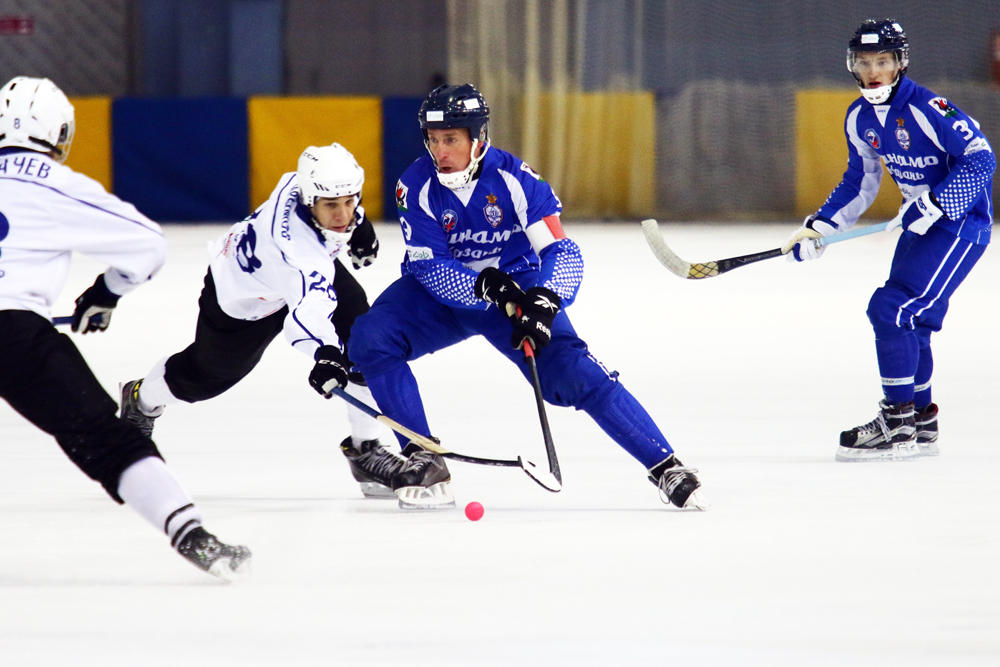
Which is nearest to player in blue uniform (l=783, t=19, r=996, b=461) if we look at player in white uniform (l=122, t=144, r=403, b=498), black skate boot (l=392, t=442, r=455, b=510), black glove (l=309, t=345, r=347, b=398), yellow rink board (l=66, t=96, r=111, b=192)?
black skate boot (l=392, t=442, r=455, b=510)

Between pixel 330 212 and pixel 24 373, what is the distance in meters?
0.87

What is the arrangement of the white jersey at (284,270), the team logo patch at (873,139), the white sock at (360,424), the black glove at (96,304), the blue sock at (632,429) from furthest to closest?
1. the team logo patch at (873,139)
2. the white sock at (360,424)
3. the blue sock at (632,429)
4. the white jersey at (284,270)
5. the black glove at (96,304)

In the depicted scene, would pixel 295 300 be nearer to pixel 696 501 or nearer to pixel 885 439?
pixel 696 501

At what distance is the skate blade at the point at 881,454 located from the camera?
140 inches

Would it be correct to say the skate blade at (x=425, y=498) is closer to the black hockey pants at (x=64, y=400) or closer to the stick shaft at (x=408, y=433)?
the stick shaft at (x=408, y=433)

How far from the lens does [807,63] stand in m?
11.7

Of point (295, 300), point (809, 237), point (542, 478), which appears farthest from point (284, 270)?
point (809, 237)

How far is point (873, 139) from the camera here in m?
3.78

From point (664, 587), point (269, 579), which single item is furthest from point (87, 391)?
point (664, 587)

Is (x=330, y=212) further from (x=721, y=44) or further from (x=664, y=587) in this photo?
(x=721, y=44)

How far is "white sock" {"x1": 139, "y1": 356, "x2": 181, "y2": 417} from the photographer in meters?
3.50

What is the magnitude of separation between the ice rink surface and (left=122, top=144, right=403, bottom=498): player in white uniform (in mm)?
194

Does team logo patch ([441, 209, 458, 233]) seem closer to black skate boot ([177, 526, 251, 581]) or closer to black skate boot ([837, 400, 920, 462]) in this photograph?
black skate boot ([177, 526, 251, 581])

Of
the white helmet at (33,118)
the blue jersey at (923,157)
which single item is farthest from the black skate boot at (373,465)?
the blue jersey at (923,157)
